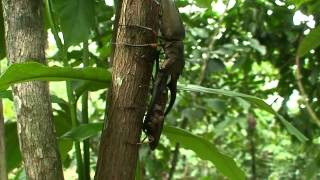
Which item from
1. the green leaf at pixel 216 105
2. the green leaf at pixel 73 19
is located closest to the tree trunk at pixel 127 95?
the green leaf at pixel 73 19

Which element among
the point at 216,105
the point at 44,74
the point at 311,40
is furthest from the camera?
the point at 216,105

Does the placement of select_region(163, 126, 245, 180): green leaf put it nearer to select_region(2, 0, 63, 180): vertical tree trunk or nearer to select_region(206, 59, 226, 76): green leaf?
select_region(2, 0, 63, 180): vertical tree trunk

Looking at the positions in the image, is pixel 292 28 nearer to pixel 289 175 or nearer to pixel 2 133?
pixel 289 175

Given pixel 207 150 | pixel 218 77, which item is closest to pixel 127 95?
pixel 207 150

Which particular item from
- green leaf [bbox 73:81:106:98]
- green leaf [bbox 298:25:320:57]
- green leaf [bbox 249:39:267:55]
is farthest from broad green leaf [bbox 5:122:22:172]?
green leaf [bbox 249:39:267:55]

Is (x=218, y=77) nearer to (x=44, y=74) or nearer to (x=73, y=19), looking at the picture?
(x=73, y=19)

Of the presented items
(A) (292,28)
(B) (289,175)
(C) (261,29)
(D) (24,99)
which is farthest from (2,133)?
(B) (289,175)
